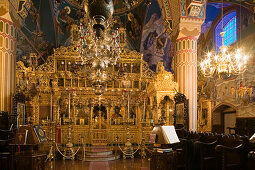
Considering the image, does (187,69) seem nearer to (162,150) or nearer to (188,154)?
(188,154)

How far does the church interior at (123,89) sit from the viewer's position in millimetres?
5586

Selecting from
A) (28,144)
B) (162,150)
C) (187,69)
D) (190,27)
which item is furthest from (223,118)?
(28,144)

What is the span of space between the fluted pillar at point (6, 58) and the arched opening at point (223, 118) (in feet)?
36.9

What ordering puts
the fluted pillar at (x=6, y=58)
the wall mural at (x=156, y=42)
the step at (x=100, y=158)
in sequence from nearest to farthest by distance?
the fluted pillar at (x=6, y=58)
the step at (x=100, y=158)
the wall mural at (x=156, y=42)

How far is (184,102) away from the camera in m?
8.02

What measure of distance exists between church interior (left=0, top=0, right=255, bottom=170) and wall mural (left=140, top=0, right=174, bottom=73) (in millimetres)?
98

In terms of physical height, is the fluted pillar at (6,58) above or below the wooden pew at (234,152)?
above

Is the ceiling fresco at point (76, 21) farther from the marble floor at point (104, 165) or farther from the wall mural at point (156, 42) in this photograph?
the marble floor at point (104, 165)

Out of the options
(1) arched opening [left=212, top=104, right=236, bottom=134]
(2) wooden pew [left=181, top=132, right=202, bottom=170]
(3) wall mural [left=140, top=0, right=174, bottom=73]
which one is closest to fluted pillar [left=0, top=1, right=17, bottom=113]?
(2) wooden pew [left=181, top=132, right=202, bottom=170]

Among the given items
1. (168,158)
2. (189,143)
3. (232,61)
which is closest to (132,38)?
(232,61)

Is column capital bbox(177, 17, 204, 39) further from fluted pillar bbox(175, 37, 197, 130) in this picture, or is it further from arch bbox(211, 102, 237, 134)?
arch bbox(211, 102, 237, 134)

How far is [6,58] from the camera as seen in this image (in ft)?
26.8

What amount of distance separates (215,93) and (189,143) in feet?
30.2

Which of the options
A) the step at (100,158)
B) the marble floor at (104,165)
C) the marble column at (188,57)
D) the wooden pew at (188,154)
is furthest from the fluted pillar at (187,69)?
the step at (100,158)
